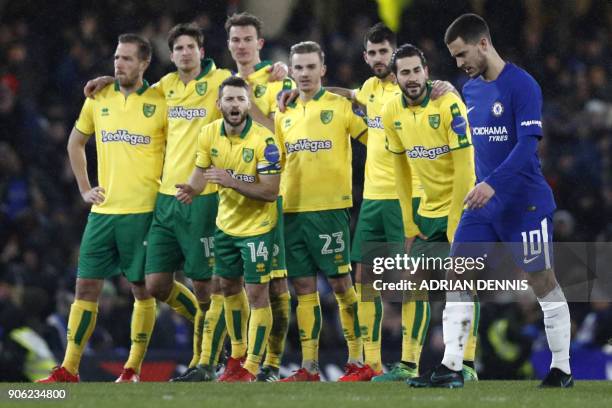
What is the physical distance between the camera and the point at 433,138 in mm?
8500

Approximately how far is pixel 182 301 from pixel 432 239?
1.98 m

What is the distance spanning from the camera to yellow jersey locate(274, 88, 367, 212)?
9.27 m

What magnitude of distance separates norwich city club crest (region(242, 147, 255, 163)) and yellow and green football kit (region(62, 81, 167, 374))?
74 cm

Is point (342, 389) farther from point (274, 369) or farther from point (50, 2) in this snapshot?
point (50, 2)

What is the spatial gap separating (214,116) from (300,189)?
2.67 ft

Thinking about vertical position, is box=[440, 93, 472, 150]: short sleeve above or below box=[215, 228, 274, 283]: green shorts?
above

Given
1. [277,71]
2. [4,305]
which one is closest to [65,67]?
[4,305]

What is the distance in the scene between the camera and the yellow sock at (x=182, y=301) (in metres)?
9.52

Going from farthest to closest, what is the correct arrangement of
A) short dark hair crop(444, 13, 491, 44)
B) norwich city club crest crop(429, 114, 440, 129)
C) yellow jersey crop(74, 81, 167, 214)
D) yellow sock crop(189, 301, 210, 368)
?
yellow sock crop(189, 301, 210, 368) < yellow jersey crop(74, 81, 167, 214) < norwich city club crest crop(429, 114, 440, 129) < short dark hair crop(444, 13, 491, 44)

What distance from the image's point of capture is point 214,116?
9.38 m

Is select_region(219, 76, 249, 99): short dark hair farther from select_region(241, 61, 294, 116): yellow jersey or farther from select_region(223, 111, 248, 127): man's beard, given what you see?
select_region(241, 61, 294, 116): yellow jersey

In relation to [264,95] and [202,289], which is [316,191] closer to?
[264,95]

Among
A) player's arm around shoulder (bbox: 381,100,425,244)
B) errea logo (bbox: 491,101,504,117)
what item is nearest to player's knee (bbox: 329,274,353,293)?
player's arm around shoulder (bbox: 381,100,425,244)

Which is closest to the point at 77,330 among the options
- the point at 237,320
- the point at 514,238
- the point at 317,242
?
the point at 237,320
